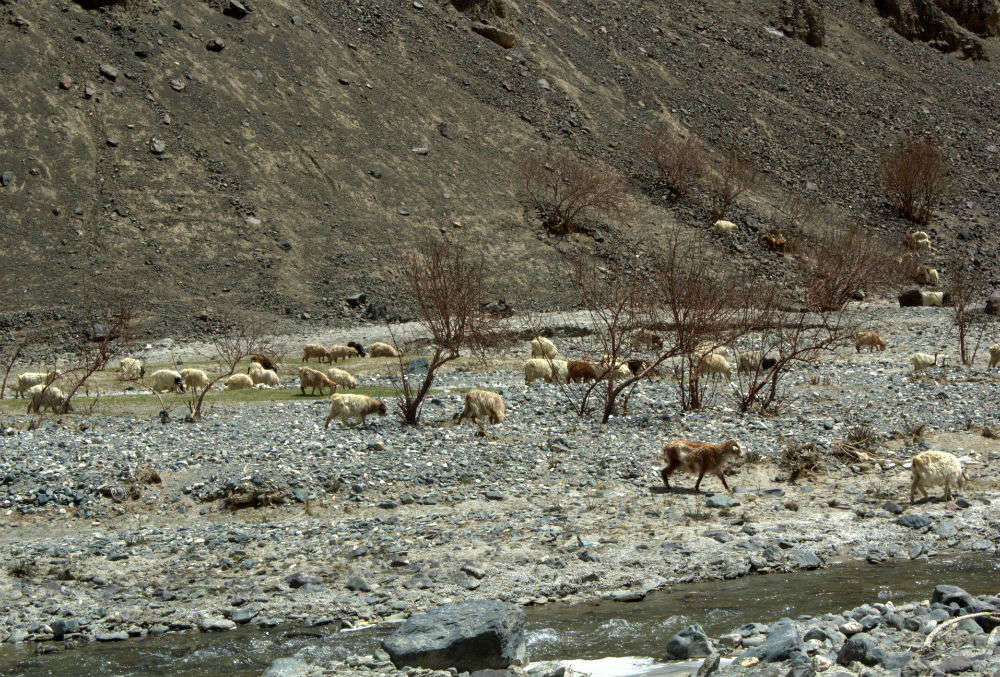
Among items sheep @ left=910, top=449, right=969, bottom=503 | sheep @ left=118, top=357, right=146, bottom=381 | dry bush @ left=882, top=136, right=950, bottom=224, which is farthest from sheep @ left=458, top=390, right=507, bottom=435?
dry bush @ left=882, top=136, right=950, bottom=224

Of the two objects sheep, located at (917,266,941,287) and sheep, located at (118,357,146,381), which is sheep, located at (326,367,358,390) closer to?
sheep, located at (118,357,146,381)

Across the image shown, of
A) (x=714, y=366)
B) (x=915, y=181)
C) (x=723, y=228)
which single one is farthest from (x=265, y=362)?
(x=915, y=181)

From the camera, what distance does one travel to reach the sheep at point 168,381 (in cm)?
2544

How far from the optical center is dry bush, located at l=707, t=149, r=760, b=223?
50906 mm

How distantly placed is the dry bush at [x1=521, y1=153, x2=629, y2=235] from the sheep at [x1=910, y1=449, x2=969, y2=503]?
112 ft

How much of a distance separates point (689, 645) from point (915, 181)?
51.9 m

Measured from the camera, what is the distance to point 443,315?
22.9 meters

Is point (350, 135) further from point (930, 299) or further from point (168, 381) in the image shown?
point (930, 299)

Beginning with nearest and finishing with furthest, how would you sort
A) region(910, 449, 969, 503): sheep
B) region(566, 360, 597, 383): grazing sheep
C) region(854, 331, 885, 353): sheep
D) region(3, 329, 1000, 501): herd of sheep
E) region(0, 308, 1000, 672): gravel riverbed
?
region(0, 308, 1000, 672): gravel riverbed
region(910, 449, 969, 503): sheep
region(3, 329, 1000, 501): herd of sheep
region(566, 360, 597, 383): grazing sheep
region(854, 331, 885, 353): sheep

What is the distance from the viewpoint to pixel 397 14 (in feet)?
188

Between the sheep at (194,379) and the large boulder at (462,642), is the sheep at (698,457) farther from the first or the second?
the sheep at (194,379)

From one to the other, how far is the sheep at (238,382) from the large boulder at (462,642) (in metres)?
17.0

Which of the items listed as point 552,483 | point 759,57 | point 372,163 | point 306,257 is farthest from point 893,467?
point 759,57

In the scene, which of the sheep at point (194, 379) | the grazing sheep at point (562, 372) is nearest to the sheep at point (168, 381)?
the sheep at point (194, 379)
